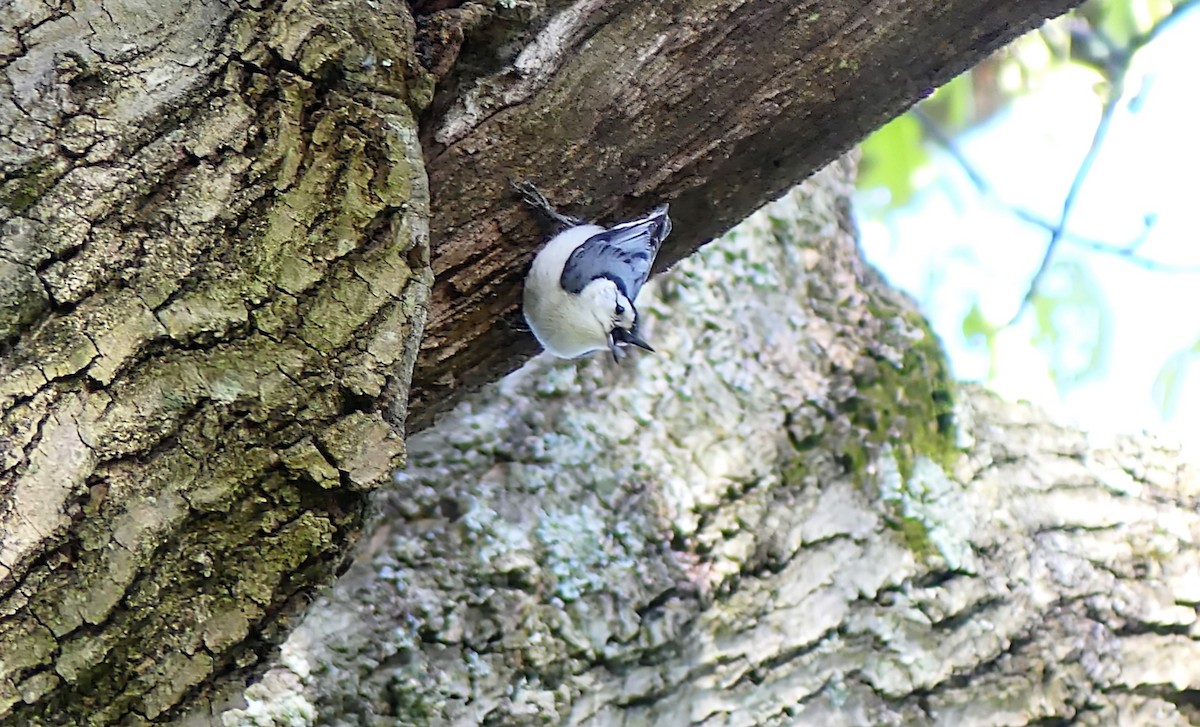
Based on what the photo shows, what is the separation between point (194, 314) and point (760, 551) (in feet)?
5.05

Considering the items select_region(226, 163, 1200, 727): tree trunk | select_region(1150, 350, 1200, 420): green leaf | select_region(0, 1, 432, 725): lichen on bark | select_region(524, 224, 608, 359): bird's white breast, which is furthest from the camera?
select_region(1150, 350, 1200, 420): green leaf

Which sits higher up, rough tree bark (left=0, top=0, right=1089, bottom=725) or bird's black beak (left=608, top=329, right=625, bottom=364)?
rough tree bark (left=0, top=0, right=1089, bottom=725)

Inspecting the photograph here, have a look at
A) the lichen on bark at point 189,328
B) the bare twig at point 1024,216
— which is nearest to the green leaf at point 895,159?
the bare twig at point 1024,216

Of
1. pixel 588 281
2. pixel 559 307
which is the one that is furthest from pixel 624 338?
pixel 559 307

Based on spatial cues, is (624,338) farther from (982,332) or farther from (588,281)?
(982,332)

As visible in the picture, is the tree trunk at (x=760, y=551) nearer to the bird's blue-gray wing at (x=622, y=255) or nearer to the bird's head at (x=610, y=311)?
the bird's head at (x=610, y=311)

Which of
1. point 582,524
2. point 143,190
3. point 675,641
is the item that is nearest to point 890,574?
point 675,641

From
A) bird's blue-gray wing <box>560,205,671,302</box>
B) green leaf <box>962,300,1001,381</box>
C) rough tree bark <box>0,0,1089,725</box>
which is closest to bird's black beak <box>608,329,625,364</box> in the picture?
bird's blue-gray wing <box>560,205,671,302</box>

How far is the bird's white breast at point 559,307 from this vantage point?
1729 mm

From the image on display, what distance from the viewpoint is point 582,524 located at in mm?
2203

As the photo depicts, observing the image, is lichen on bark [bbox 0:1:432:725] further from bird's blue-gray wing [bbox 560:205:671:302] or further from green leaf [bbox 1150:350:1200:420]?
green leaf [bbox 1150:350:1200:420]

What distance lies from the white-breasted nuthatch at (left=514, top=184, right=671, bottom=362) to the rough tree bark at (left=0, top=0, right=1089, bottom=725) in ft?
1.16

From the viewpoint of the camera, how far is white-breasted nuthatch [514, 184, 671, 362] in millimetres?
1734

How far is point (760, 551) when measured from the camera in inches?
90.0
